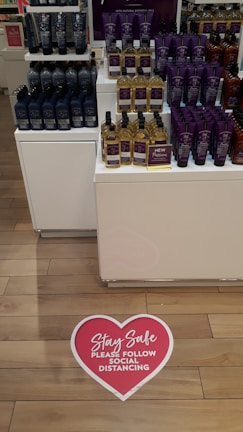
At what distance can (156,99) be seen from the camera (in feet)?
6.86

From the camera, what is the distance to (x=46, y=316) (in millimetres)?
2211

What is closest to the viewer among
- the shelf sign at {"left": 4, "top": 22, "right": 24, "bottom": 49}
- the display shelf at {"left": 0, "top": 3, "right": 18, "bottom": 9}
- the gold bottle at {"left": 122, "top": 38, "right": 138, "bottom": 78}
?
the gold bottle at {"left": 122, "top": 38, "right": 138, "bottom": 78}

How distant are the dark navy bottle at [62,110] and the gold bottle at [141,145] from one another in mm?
640

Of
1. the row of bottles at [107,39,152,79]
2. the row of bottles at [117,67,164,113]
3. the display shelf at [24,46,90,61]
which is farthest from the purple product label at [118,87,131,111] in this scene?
the display shelf at [24,46,90,61]

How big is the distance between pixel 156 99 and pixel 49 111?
0.69 metres

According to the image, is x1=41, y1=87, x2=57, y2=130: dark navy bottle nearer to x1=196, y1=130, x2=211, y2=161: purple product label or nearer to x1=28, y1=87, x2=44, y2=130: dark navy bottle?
x1=28, y1=87, x2=44, y2=130: dark navy bottle

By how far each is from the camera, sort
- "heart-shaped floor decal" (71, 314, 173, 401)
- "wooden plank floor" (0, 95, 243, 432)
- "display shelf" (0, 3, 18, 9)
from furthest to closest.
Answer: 1. "display shelf" (0, 3, 18, 9)
2. "heart-shaped floor decal" (71, 314, 173, 401)
3. "wooden plank floor" (0, 95, 243, 432)

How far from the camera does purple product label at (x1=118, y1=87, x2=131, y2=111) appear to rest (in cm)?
206

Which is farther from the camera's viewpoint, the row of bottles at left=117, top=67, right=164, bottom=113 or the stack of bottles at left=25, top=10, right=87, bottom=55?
the stack of bottles at left=25, top=10, right=87, bottom=55

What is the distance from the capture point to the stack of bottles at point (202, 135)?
74.0 inches

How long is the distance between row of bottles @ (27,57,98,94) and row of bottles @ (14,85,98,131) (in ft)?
0.24

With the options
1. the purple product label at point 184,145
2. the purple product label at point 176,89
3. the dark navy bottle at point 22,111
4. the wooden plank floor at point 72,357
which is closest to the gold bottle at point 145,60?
the purple product label at point 176,89

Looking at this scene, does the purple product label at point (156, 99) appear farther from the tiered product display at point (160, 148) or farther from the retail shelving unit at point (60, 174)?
the retail shelving unit at point (60, 174)

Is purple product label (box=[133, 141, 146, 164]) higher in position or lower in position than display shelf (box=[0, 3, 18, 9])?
lower
